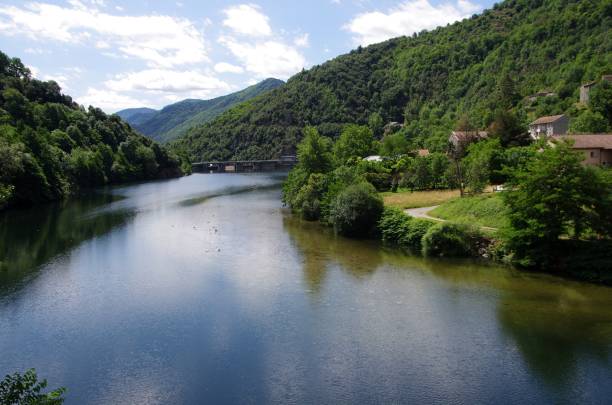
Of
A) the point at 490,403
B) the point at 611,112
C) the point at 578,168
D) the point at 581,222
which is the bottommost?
the point at 490,403

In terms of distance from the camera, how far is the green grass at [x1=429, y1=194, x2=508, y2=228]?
135 feet

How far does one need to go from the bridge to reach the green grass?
432 ft

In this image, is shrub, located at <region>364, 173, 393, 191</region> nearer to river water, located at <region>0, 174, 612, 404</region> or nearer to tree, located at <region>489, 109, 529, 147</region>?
tree, located at <region>489, 109, 529, 147</region>

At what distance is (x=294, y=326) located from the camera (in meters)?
25.9

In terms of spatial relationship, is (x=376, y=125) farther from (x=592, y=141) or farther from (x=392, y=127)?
(x=592, y=141)

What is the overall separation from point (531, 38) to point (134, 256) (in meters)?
127

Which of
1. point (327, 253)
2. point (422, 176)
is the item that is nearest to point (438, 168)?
point (422, 176)

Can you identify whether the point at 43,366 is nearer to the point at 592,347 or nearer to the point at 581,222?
the point at 592,347

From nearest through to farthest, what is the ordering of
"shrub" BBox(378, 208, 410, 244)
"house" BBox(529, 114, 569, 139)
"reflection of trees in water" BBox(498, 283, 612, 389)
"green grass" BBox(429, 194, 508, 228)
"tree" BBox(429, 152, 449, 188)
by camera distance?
"reflection of trees in water" BBox(498, 283, 612, 389) → "green grass" BBox(429, 194, 508, 228) → "shrub" BBox(378, 208, 410, 244) → "tree" BBox(429, 152, 449, 188) → "house" BBox(529, 114, 569, 139)

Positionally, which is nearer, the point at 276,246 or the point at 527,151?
the point at 276,246

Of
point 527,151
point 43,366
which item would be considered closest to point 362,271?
point 43,366

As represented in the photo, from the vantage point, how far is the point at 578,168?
33719 millimetres

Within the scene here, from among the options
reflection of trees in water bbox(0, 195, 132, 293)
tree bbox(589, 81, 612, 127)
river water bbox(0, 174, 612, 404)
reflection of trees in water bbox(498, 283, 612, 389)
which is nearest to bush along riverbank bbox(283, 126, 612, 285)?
river water bbox(0, 174, 612, 404)

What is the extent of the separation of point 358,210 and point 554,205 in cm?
1808
